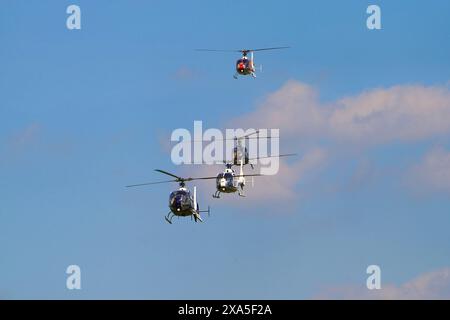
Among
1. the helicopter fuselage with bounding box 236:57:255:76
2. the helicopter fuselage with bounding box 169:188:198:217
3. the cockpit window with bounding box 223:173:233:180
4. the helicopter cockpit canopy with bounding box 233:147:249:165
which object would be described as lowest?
the helicopter fuselage with bounding box 169:188:198:217

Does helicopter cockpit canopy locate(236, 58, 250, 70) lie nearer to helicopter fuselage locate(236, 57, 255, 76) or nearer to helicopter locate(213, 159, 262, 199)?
helicopter fuselage locate(236, 57, 255, 76)

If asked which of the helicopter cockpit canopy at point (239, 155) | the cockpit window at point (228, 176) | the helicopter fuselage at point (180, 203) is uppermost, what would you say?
the helicopter cockpit canopy at point (239, 155)

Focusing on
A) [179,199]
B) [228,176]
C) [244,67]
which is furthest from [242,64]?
[179,199]

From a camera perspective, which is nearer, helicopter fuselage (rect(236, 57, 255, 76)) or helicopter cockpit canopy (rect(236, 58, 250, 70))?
helicopter fuselage (rect(236, 57, 255, 76))

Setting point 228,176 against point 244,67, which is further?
point 244,67

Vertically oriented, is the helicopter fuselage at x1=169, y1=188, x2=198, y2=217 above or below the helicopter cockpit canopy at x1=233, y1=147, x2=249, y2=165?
below

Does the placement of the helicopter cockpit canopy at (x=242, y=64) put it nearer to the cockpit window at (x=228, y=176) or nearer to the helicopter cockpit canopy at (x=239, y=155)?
the helicopter cockpit canopy at (x=239, y=155)

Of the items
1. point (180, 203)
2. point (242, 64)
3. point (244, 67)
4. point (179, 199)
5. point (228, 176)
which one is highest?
point (242, 64)

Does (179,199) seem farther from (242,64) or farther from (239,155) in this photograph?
(242,64)

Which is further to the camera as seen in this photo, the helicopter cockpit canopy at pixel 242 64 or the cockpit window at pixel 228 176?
the helicopter cockpit canopy at pixel 242 64

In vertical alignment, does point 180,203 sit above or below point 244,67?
below

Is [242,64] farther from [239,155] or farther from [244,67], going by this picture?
[239,155]
